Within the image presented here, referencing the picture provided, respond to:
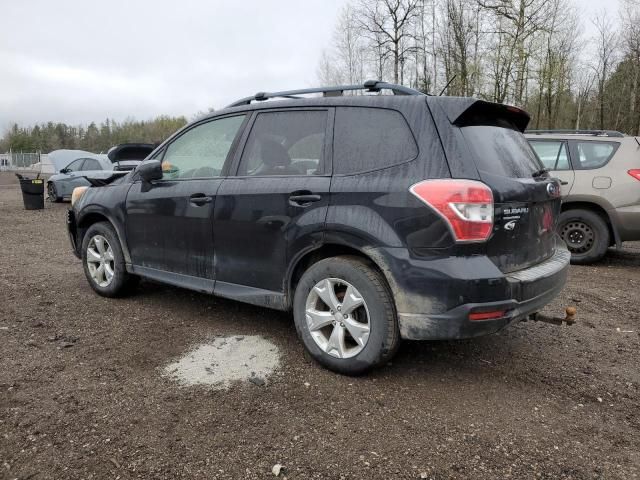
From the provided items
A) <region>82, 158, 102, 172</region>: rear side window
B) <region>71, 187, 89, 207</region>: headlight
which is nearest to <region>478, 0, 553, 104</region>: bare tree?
<region>82, 158, 102, 172</region>: rear side window

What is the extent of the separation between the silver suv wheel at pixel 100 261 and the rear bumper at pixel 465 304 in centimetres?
310

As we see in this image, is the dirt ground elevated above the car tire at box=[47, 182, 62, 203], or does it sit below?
below

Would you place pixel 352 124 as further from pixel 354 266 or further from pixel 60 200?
pixel 60 200

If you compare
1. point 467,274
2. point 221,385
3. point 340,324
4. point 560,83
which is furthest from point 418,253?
point 560,83

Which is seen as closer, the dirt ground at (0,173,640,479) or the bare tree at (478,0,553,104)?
the dirt ground at (0,173,640,479)

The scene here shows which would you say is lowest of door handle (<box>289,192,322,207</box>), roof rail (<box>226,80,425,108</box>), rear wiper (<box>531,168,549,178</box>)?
door handle (<box>289,192,322,207</box>)

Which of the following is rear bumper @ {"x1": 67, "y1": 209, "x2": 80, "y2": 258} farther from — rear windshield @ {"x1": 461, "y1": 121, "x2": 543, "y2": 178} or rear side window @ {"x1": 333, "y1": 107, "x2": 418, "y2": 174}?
rear windshield @ {"x1": 461, "y1": 121, "x2": 543, "y2": 178}

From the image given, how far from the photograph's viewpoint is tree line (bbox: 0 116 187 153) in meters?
90.6

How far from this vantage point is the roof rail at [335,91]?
10.9 ft

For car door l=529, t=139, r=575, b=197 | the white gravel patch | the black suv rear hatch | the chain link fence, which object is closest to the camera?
the black suv rear hatch

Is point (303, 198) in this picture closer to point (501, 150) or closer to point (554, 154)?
point (501, 150)

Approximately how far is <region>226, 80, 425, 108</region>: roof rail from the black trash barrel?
12.6 metres

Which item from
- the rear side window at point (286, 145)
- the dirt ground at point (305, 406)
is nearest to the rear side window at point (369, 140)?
the rear side window at point (286, 145)

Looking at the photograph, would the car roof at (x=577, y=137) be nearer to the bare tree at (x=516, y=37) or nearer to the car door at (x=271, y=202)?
the car door at (x=271, y=202)
